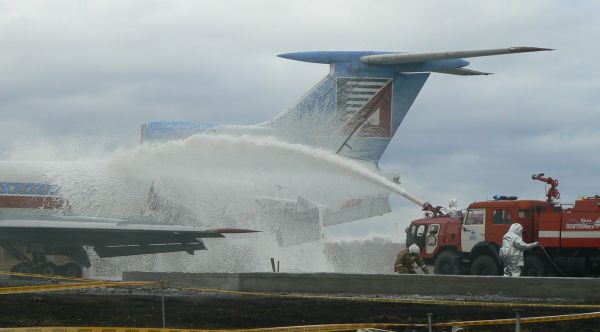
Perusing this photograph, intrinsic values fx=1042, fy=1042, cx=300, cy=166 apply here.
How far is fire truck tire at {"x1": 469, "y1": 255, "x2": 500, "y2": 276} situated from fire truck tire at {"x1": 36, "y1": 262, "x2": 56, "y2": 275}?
44.4 feet

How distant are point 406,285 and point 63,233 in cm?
1405

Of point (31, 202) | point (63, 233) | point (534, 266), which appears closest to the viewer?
point (534, 266)

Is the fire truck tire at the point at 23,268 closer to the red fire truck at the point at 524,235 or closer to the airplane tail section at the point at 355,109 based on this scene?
the airplane tail section at the point at 355,109

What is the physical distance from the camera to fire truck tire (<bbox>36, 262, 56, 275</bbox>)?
3206cm

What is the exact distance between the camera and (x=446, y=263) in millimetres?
27781

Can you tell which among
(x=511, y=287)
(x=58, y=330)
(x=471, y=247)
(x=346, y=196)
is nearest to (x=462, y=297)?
(x=511, y=287)

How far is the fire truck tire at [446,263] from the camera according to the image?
90.4ft

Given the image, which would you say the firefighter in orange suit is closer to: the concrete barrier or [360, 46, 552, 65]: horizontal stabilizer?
the concrete barrier

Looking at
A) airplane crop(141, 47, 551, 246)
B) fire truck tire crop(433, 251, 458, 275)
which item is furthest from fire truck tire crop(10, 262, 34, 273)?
fire truck tire crop(433, 251, 458, 275)

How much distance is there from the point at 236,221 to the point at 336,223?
11.2ft

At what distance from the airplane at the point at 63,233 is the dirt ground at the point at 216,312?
12.0m

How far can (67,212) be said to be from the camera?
33.8m

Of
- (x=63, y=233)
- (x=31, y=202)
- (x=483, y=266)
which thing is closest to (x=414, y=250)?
(x=483, y=266)

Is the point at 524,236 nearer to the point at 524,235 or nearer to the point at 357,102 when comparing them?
the point at 524,235
